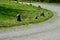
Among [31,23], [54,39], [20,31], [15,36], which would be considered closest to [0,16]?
[31,23]

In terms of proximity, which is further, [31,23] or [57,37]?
[31,23]

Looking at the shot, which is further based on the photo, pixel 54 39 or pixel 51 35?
pixel 51 35

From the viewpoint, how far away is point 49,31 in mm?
10961

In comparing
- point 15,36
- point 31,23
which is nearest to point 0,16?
point 31,23

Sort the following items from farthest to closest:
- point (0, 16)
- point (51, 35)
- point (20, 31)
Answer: point (0, 16)
point (20, 31)
point (51, 35)

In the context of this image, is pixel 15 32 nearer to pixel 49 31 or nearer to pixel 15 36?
pixel 15 36

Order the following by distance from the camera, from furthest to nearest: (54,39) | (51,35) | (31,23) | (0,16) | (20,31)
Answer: (0,16), (31,23), (20,31), (51,35), (54,39)

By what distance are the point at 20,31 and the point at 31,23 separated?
264 centimetres

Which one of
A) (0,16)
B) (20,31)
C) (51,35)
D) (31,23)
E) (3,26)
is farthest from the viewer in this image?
(0,16)

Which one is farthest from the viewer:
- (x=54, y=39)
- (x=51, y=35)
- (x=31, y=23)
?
(x=31, y=23)

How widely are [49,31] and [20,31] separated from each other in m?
1.61

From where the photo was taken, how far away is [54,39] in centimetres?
919

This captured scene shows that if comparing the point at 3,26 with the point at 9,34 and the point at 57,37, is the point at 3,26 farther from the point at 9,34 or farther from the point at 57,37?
the point at 57,37

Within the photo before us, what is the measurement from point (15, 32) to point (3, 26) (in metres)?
1.67
